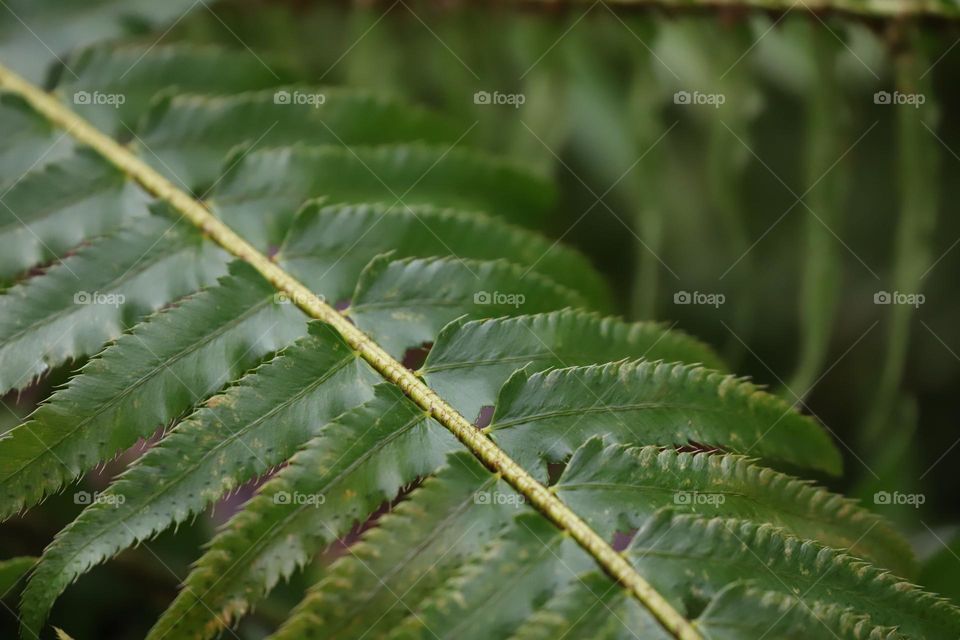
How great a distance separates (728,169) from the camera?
1.02 m

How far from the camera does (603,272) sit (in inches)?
49.4

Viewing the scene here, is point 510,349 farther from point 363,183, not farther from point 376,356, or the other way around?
point 363,183

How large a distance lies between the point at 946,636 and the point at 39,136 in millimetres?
969

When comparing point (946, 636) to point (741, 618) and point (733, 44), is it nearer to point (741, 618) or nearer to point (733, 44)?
point (741, 618)

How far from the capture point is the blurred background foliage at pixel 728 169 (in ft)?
3.14

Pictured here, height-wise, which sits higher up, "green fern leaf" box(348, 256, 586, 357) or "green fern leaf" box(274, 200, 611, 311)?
"green fern leaf" box(274, 200, 611, 311)

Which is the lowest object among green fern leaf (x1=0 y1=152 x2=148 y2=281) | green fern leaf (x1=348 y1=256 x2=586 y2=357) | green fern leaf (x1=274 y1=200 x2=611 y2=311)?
green fern leaf (x1=348 y1=256 x2=586 y2=357)

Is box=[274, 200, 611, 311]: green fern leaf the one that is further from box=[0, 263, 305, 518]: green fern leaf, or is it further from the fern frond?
the fern frond

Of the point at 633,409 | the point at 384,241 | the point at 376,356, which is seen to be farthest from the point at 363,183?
the point at 633,409

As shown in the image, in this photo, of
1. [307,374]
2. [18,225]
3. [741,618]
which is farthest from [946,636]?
[18,225]

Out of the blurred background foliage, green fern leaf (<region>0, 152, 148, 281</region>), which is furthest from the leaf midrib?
the blurred background foliage

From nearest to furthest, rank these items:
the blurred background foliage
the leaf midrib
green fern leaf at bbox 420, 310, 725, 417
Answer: the leaf midrib
green fern leaf at bbox 420, 310, 725, 417
the blurred background foliage

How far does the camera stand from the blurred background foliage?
96 cm

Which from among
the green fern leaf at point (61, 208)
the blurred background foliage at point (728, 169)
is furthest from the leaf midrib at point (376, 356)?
the blurred background foliage at point (728, 169)
